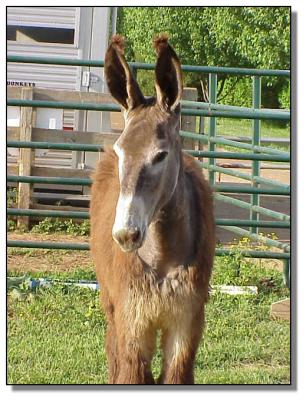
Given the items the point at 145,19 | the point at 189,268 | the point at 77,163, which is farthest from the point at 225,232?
the point at 189,268

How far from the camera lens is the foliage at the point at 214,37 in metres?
12.8

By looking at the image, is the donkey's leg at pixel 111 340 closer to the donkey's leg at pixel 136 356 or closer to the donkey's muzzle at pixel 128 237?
the donkey's leg at pixel 136 356

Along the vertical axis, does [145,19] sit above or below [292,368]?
above

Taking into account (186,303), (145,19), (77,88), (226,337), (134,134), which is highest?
Result: (145,19)

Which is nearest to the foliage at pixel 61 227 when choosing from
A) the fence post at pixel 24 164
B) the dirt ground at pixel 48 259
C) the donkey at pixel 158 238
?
the dirt ground at pixel 48 259

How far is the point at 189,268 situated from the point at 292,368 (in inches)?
57.3

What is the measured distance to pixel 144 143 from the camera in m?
4.16

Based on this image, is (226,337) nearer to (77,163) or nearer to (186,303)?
(186,303)

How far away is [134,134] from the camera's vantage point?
13.8 feet

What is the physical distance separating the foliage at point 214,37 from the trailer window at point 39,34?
1706 millimetres

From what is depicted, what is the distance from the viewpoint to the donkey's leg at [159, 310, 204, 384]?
4.63 m

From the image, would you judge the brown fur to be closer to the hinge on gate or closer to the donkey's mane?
the donkey's mane

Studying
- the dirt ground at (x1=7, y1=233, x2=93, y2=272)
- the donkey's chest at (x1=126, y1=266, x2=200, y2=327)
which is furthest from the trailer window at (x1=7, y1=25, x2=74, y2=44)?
the donkey's chest at (x1=126, y1=266, x2=200, y2=327)

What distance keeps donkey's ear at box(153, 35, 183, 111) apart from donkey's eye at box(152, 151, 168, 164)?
302 mm
